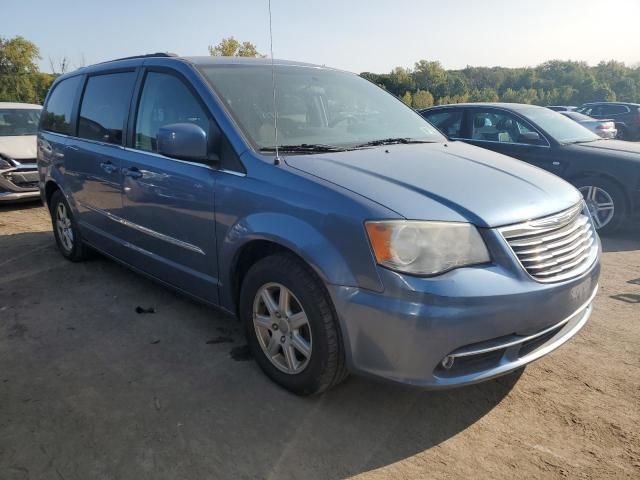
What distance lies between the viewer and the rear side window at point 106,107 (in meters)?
3.79

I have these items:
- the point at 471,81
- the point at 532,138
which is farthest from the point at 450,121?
the point at 471,81

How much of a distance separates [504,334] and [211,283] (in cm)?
173

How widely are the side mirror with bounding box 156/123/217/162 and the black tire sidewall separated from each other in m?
0.73

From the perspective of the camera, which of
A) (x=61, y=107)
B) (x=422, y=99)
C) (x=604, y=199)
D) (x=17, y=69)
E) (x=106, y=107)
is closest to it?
(x=106, y=107)

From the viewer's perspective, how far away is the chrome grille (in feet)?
7.39

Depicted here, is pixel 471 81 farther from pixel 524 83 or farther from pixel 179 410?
pixel 179 410

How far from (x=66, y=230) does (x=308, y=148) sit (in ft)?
10.9

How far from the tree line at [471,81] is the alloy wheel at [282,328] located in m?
14.4

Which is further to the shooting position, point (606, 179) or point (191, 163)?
point (606, 179)

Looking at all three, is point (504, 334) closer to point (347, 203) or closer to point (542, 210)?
point (542, 210)

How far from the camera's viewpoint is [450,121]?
284 inches

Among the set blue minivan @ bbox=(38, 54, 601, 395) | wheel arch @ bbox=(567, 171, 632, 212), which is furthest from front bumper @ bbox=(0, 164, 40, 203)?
wheel arch @ bbox=(567, 171, 632, 212)

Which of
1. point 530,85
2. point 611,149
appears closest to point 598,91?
point 530,85

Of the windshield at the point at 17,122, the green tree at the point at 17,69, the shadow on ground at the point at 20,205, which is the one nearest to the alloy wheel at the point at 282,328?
the shadow on ground at the point at 20,205
